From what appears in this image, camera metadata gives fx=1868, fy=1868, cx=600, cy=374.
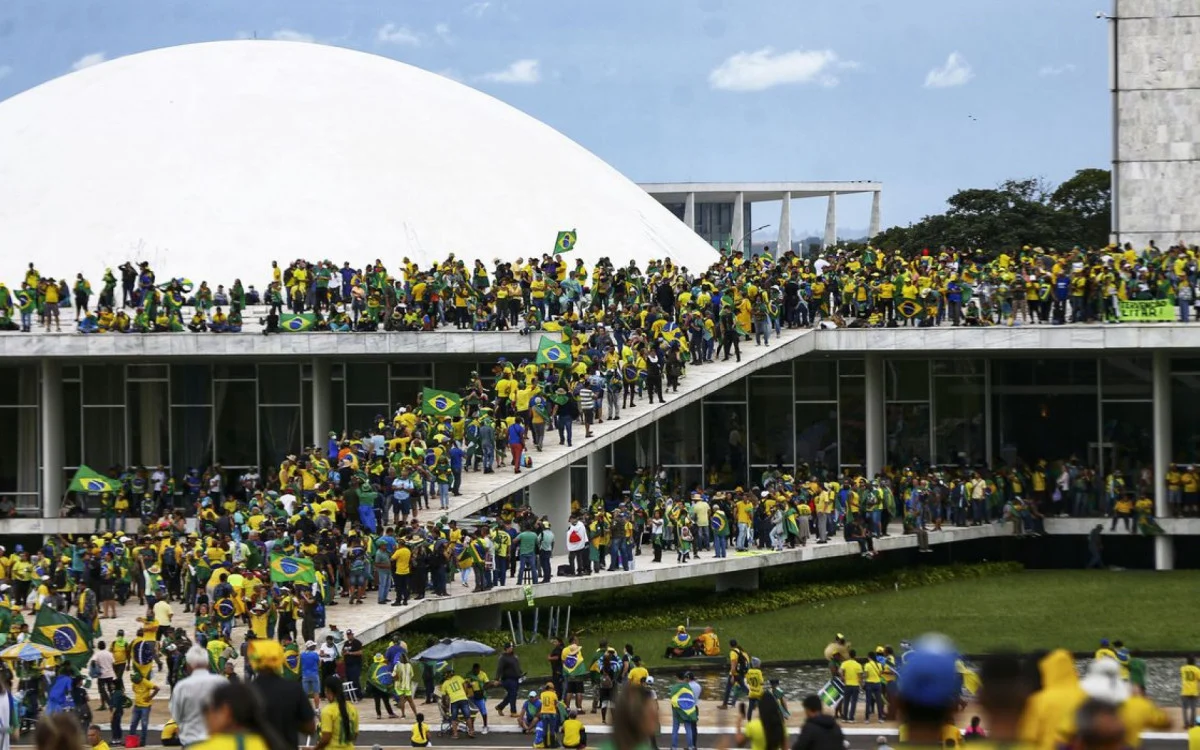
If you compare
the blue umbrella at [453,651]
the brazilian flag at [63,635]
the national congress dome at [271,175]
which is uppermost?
the national congress dome at [271,175]

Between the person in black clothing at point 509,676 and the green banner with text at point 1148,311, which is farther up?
the green banner with text at point 1148,311

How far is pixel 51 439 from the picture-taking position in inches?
1540

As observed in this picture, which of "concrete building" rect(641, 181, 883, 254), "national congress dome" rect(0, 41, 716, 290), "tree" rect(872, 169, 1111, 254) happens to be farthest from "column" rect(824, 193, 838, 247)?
"national congress dome" rect(0, 41, 716, 290)

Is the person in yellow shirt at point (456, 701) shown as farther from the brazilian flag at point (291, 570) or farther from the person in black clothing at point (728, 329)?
the person in black clothing at point (728, 329)

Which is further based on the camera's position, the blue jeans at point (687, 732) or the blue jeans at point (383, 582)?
the blue jeans at point (383, 582)

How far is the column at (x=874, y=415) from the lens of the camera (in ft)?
129

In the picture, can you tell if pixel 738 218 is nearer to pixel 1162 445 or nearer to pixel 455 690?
pixel 1162 445

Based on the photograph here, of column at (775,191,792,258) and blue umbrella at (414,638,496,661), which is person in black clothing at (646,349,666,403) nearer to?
blue umbrella at (414,638,496,661)

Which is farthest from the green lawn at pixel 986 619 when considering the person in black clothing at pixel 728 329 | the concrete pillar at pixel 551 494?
the person in black clothing at pixel 728 329

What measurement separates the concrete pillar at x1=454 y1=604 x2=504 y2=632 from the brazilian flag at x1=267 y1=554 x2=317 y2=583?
513 centimetres

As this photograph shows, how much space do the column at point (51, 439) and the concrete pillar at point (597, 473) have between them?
1110cm

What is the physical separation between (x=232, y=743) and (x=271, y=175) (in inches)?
1539

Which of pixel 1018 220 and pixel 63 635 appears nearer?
pixel 63 635

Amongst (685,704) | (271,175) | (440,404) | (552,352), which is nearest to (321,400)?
(440,404)
